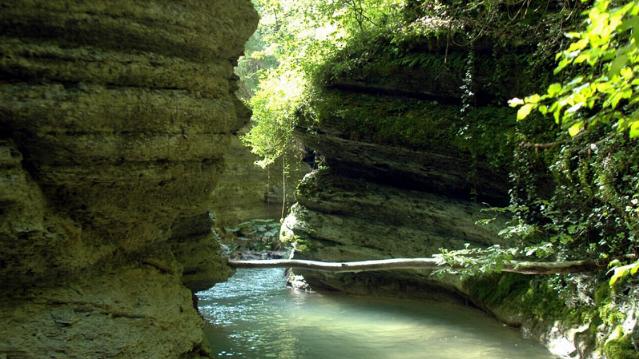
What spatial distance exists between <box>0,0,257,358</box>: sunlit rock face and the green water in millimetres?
1945

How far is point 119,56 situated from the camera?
5.02 m

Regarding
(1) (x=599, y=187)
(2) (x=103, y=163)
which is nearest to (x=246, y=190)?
(1) (x=599, y=187)

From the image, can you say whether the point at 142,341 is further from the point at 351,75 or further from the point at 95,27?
the point at 351,75

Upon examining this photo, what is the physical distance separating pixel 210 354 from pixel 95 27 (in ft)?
12.3

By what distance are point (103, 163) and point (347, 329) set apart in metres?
5.08

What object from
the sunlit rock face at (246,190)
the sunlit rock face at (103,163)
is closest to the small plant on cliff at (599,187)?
the sunlit rock face at (103,163)

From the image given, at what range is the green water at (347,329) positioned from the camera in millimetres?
7375

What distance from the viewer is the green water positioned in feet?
24.2

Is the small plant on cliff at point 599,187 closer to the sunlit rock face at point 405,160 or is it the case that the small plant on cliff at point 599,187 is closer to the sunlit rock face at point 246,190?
the sunlit rock face at point 405,160

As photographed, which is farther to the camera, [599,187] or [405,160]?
[405,160]

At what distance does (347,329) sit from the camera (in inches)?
339

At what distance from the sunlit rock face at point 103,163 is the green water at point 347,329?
1.95 m

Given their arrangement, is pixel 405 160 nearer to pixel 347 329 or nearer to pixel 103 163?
pixel 347 329

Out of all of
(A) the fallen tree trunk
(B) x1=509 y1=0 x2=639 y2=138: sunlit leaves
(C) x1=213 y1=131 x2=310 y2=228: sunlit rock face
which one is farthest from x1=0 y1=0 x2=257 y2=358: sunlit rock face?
(C) x1=213 y1=131 x2=310 y2=228: sunlit rock face
